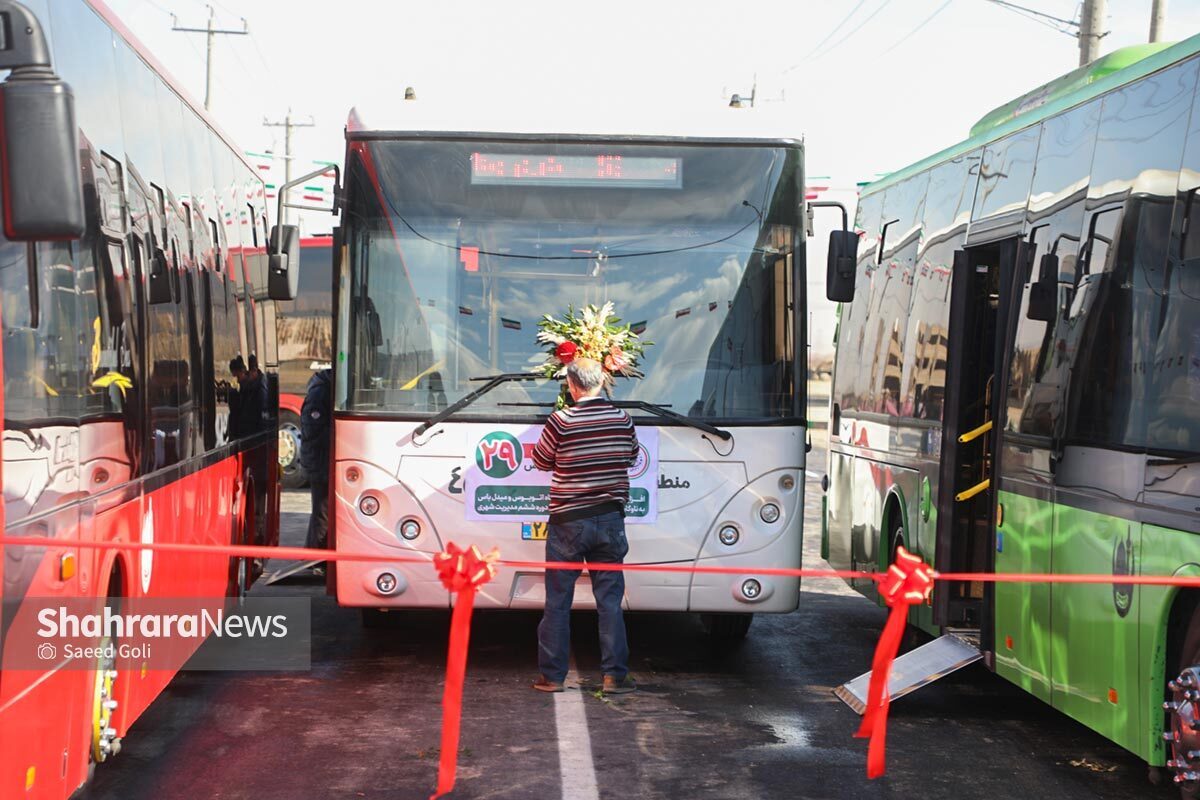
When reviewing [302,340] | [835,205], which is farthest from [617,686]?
[302,340]

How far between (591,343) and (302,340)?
53.5ft

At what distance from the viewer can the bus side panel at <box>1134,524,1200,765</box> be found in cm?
616

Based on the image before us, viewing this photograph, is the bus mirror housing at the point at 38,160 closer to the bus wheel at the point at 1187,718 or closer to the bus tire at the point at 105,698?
the bus tire at the point at 105,698

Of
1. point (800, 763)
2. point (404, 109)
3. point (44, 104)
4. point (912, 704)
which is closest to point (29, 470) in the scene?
point (44, 104)

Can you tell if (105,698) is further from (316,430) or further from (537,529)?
(316,430)

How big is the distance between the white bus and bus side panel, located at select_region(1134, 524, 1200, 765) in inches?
123

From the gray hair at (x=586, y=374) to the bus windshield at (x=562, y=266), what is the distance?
513 millimetres

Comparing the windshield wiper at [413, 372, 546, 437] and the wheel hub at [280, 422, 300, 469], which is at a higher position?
the windshield wiper at [413, 372, 546, 437]

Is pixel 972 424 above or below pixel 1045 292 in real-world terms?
below

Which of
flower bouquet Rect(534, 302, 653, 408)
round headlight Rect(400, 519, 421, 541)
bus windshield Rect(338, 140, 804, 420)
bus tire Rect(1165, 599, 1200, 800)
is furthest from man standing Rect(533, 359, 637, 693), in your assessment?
bus tire Rect(1165, 599, 1200, 800)

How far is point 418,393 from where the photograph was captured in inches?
358

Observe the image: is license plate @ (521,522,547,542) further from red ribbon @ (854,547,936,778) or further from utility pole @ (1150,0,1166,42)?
utility pole @ (1150,0,1166,42)

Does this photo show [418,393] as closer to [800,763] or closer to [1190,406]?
[800,763]

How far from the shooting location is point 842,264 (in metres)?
9.34
